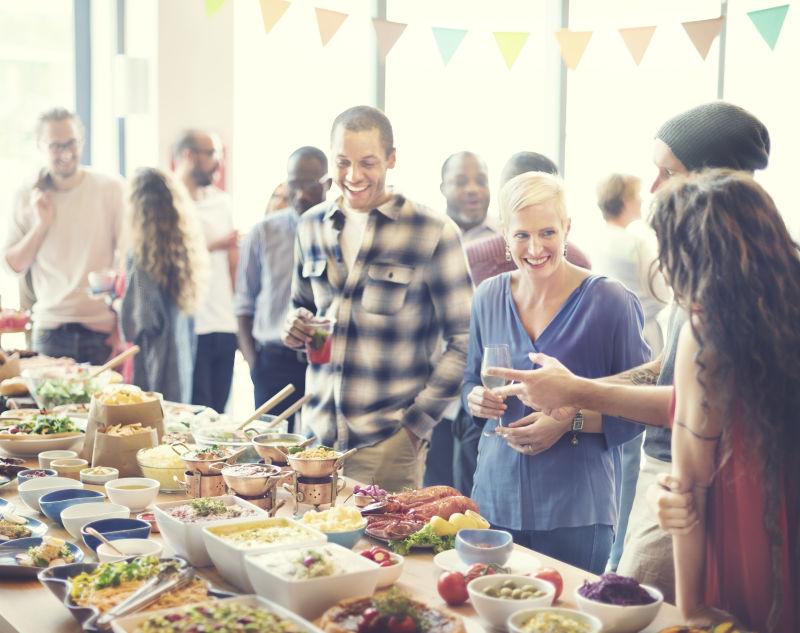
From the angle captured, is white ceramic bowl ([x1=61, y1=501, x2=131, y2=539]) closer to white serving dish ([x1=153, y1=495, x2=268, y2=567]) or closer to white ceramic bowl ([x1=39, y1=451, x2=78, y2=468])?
white serving dish ([x1=153, y1=495, x2=268, y2=567])

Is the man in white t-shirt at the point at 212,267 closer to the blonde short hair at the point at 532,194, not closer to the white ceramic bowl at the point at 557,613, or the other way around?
the blonde short hair at the point at 532,194

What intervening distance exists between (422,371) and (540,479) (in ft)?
2.61

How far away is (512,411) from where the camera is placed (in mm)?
2645

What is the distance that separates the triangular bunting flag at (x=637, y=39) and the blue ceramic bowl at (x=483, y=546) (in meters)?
4.87

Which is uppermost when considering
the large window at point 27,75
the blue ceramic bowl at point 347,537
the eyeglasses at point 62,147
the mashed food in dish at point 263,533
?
the large window at point 27,75

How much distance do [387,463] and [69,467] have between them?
98 cm

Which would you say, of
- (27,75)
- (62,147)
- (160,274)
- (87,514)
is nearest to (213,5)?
(62,147)

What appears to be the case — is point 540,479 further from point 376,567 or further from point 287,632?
point 287,632

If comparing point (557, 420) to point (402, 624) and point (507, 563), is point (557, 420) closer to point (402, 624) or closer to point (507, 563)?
point (507, 563)

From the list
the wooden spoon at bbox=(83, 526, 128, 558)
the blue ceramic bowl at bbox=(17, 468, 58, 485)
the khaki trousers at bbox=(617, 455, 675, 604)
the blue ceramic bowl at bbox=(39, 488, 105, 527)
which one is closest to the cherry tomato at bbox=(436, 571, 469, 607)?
the khaki trousers at bbox=(617, 455, 675, 604)

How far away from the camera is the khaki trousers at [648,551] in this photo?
2.17 meters

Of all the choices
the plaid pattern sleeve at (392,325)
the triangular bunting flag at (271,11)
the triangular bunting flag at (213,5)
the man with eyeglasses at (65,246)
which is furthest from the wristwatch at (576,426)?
the triangular bunting flag at (213,5)

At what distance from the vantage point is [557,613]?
64.6 inches

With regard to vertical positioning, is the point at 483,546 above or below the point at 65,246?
below
